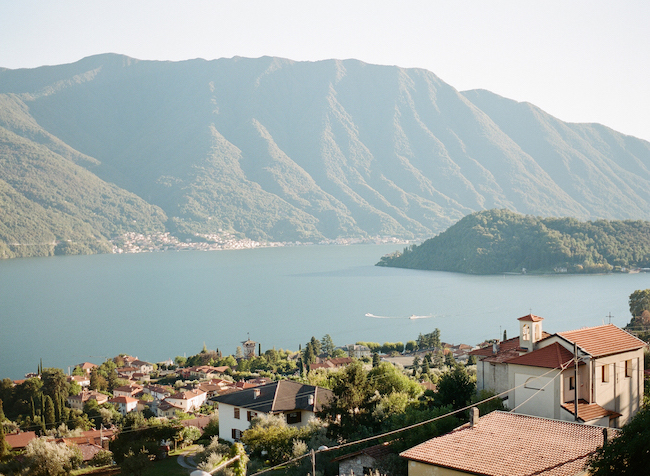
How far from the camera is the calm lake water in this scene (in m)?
60.2

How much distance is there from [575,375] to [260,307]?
71490 millimetres

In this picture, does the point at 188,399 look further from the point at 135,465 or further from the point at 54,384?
the point at 135,465

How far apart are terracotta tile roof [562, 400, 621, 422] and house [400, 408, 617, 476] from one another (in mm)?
1720

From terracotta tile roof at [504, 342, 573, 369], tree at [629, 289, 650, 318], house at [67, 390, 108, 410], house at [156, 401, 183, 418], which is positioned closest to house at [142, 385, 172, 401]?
house at [67, 390, 108, 410]

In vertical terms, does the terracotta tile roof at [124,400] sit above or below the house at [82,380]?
above

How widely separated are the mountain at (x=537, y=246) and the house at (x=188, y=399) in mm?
90895

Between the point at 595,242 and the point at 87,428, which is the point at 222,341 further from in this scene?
the point at 595,242

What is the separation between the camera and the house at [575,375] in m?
11.4

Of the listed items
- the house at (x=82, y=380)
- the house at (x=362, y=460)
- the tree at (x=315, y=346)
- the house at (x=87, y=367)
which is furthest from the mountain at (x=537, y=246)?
the house at (x=362, y=460)

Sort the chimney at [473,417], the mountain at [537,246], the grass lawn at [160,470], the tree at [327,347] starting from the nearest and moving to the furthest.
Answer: the chimney at [473,417], the grass lawn at [160,470], the tree at [327,347], the mountain at [537,246]

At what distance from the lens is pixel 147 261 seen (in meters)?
165

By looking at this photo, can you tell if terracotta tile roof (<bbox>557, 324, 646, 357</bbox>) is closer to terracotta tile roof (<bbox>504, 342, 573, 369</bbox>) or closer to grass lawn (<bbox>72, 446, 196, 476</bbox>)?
terracotta tile roof (<bbox>504, 342, 573, 369</bbox>)

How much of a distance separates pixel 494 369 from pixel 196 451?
941 centimetres

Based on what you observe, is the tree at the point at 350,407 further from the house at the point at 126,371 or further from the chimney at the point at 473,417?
the house at the point at 126,371
